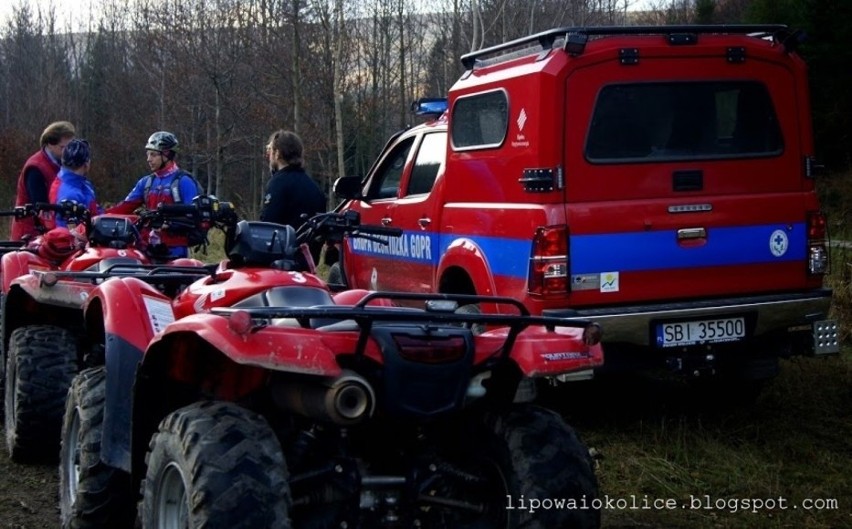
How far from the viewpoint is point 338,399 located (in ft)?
10.8

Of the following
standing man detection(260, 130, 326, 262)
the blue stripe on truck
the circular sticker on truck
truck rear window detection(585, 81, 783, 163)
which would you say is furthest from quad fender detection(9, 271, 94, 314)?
the circular sticker on truck

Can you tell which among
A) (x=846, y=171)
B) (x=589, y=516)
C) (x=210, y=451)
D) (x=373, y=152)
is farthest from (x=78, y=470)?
(x=373, y=152)

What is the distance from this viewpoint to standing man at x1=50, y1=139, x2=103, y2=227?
7215 millimetres

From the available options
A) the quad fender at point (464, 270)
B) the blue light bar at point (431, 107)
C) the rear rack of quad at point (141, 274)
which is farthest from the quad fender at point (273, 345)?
the blue light bar at point (431, 107)

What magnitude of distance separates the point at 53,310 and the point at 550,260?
285 centimetres

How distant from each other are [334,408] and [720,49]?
4368 mm

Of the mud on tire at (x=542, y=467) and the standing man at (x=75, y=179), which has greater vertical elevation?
the standing man at (x=75, y=179)

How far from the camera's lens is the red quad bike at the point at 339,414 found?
10.8 ft

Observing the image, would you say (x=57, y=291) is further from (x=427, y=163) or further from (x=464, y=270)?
(x=427, y=163)

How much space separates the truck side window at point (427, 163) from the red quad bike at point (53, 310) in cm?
223

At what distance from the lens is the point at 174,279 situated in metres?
4.91

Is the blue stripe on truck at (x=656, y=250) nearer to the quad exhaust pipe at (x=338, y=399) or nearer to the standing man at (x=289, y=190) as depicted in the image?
the standing man at (x=289, y=190)

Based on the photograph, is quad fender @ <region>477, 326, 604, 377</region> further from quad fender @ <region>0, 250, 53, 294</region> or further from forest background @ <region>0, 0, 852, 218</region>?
forest background @ <region>0, 0, 852, 218</region>

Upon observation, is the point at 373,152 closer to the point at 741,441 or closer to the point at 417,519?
the point at 741,441
